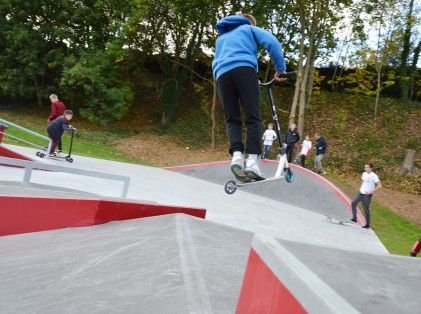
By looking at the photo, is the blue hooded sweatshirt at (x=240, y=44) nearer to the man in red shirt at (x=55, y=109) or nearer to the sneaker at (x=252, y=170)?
the sneaker at (x=252, y=170)

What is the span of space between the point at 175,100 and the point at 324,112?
935 centimetres

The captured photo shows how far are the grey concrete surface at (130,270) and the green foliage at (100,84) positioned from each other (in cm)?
2180

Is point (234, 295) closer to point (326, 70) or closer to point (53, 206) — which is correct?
point (53, 206)

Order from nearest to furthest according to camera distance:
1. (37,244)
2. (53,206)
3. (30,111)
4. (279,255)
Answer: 1. (279,255)
2. (37,244)
3. (53,206)
4. (30,111)

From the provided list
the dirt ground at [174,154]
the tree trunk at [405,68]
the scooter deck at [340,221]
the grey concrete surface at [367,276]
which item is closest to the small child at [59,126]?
the scooter deck at [340,221]

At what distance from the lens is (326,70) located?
Answer: 30.1 m

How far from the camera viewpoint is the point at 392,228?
14.3 meters

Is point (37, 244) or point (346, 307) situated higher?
point (346, 307)

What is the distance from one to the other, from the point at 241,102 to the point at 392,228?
11.3 metres

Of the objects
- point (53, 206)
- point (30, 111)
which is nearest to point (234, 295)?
point (53, 206)

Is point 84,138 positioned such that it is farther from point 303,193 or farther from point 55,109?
point 303,193

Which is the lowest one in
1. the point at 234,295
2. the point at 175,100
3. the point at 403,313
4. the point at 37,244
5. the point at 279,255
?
the point at 37,244

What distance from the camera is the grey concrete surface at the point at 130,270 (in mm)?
2510

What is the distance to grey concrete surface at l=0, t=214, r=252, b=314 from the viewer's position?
8.23 ft
